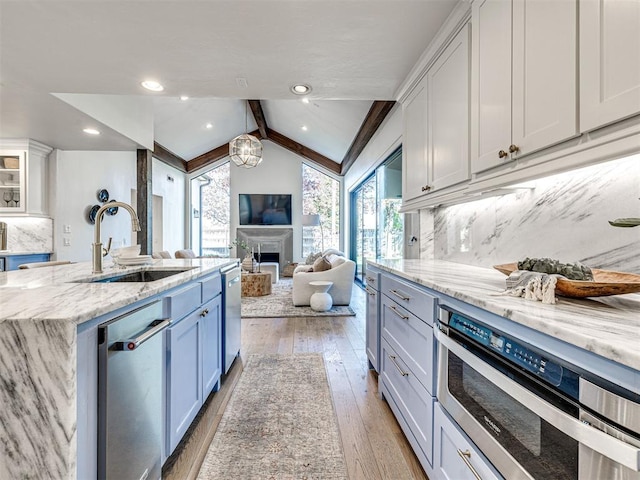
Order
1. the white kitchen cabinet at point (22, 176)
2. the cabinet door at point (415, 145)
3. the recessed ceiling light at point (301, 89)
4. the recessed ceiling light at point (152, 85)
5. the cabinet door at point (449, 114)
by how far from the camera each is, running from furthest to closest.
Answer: the white kitchen cabinet at point (22, 176)
the recessed ceiling light at point (301, 89)
the recessed ceiling light at point (152, 85)
the cabinet door at point (415, 145)
the cabinet door at point (449, 114)

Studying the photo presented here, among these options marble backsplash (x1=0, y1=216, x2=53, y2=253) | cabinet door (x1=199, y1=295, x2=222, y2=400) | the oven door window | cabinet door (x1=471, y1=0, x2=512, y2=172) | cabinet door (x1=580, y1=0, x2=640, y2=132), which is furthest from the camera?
marble backsplash (x1=0, y1=216, x2=53, y2=253)

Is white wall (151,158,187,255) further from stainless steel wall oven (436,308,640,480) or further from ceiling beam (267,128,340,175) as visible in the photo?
stainless steel wall oven (436,308,640,480)

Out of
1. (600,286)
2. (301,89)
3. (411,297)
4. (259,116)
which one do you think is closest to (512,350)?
(600,286)

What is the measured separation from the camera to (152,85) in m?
2.62

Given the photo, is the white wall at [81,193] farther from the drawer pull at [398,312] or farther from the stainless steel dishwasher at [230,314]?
the drawer pull at [398,312]

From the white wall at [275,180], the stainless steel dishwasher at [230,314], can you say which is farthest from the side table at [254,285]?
the white wall at [275,180]

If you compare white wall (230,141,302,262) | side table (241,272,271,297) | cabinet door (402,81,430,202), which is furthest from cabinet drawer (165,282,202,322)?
white wall (230,141,302,262)

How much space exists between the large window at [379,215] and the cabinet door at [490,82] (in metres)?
2.16

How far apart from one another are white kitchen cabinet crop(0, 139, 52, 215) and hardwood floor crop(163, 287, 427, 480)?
3.39 m

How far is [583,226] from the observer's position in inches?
52.2

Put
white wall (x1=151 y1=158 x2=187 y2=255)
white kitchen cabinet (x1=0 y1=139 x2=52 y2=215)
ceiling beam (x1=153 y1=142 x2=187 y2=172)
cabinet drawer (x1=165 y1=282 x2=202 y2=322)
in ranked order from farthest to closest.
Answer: white wall (x1=151 y1=158 x2=187 y2=255) < ceiling beam (x1=153 y1=142 x2=187 y2=172) < white kitchen cabinet (x1=0 y1=139 x2=52 y2=215) < cabinet drawer (x1=165 y1=282 x2=202 y2=322)

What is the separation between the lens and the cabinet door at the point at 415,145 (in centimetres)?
229

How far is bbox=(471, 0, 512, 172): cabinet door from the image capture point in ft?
4.45

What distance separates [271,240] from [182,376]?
7701 millimetres
